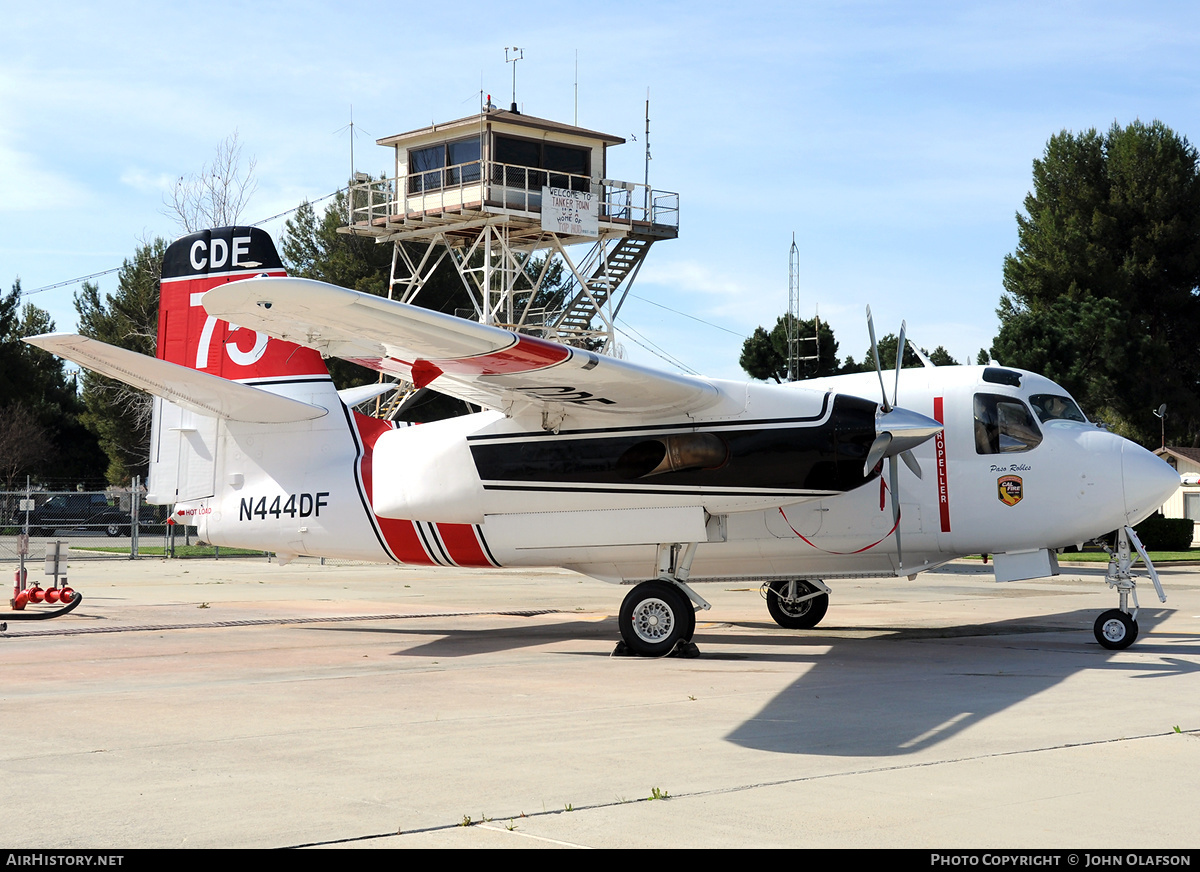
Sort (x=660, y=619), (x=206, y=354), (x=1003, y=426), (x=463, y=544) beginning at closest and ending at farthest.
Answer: (x=660, y=619) < (x=1003, y=426) < (x=463, y=544) < (x=206, y=354)

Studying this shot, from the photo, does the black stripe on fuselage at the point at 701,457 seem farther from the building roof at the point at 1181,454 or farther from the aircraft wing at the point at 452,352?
the building roof at the point at 1181,454

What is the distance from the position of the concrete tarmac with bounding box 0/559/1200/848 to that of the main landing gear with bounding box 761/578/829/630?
388mm

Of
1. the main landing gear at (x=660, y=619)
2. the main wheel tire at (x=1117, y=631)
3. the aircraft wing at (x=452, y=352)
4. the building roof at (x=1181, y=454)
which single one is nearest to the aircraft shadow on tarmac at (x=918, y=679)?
the main wheel tire at (x=1117, y=631)

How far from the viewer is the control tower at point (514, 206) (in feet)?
118

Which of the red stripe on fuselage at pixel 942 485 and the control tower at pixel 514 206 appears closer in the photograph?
the red stripe on fuselage at pixel 942 485

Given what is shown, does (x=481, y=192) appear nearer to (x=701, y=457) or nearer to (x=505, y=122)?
(x=505, y=122)

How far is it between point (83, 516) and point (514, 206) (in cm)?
3150

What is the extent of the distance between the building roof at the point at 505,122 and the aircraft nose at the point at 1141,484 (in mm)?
25408

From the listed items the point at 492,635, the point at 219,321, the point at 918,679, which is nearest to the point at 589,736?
the point at 918,679

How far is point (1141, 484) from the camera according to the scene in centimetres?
1398
